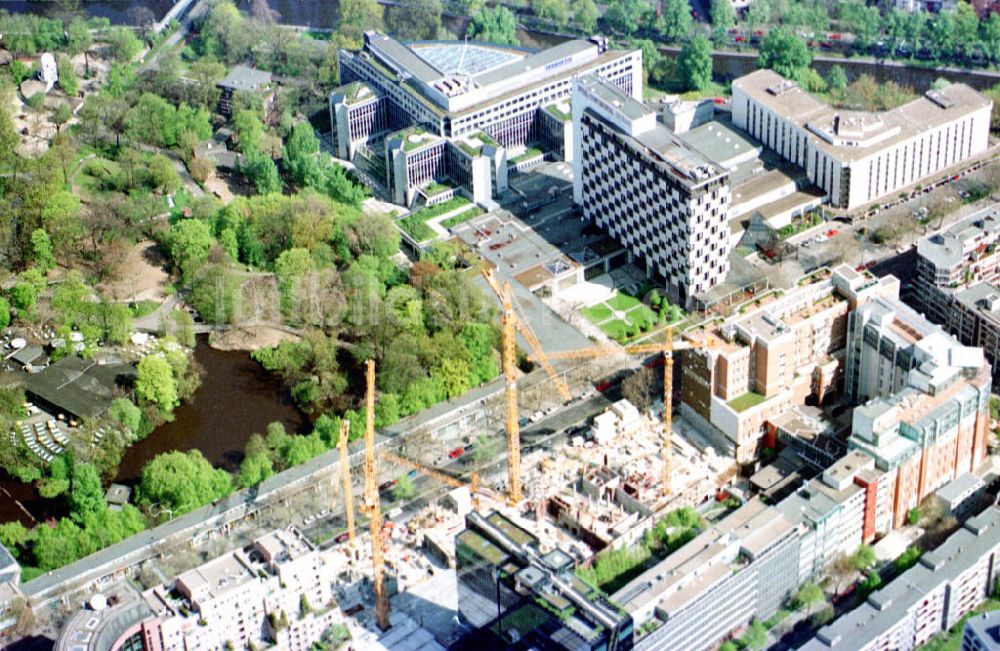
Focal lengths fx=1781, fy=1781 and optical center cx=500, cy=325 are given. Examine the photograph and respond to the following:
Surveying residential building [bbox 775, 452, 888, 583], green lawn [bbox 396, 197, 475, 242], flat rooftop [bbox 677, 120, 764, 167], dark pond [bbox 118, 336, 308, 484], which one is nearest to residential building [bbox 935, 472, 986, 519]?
residential building [bbox 775, 452, 888, 583]

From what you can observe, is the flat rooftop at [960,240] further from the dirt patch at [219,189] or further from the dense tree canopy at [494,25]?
the dense tree canopy at [494,25]

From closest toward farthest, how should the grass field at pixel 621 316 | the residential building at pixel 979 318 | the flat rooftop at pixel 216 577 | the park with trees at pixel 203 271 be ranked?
the flat rooftop at pixel 216 577 → the park with trees at pixel 203 271 → the residential building at pixel 979 318 → the grass field at pixel 621 316

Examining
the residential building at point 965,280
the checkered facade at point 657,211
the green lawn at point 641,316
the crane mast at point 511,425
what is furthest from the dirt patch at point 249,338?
the residential building at point 965,280

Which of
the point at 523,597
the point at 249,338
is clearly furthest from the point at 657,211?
the point at 523,597

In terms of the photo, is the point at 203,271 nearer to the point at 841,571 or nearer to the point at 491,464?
the point at 491,464

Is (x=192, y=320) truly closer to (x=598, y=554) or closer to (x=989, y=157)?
(x=598, y=554)

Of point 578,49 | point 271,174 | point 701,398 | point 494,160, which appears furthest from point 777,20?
point 701,398

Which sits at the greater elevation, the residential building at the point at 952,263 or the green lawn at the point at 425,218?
the residential building at the point at 952,263
